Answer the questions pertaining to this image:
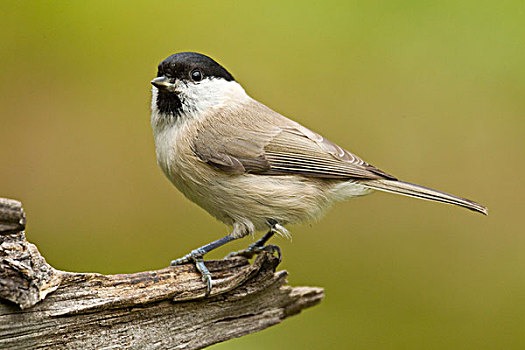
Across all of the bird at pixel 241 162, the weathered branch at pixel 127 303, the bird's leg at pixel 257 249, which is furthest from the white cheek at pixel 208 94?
the weathered branch at pixel 127 303

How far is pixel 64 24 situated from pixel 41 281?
7.09ft

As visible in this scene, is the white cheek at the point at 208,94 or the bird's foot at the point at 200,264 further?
the white cheek at the point at 208,94

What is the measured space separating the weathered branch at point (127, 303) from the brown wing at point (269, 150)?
43cm

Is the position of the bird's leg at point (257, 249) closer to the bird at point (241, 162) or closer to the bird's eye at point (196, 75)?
the bird at point (241, 162)

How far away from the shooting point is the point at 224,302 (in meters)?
2.43

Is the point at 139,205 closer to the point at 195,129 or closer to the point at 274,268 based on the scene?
the point at 195,129

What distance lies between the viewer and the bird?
A: 8.46ft

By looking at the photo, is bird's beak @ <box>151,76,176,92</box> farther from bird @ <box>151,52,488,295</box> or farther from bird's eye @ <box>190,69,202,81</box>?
bird's eye @ <box>190,69,202,81</box>

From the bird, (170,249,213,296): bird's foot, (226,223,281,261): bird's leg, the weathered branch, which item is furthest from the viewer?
(226,223,281,261): bird's leg

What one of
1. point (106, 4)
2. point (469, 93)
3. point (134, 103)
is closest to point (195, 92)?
point (134, 103)

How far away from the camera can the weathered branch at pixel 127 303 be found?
5.53 ft

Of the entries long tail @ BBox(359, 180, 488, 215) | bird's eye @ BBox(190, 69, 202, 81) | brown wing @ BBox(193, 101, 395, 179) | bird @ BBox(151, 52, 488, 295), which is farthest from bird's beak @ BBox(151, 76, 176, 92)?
long tail @ BBox(359, 180, 488, 215)

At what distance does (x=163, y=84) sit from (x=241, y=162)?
49cm

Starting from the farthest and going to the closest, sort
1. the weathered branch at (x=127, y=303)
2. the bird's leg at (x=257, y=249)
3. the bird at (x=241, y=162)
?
1. the bird's leg at (x=257, y=249)
2. the bird at (x=241, y=162)
3. the weathered branch at (x=127, y=303)
